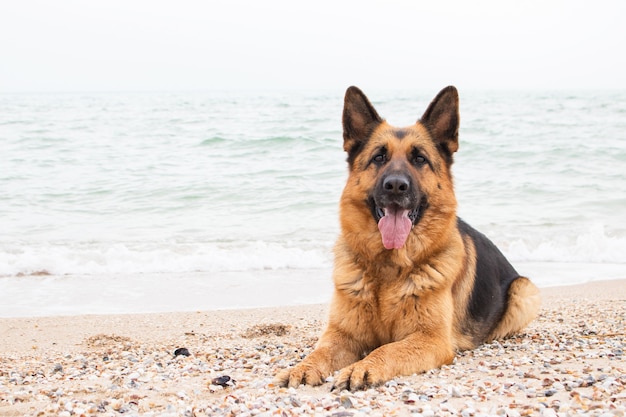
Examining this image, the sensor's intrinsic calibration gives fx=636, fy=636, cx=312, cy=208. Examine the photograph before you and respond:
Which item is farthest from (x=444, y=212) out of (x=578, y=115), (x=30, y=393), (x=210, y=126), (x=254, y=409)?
(x=578, y=115)

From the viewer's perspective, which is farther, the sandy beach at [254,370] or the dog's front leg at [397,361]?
the dog's front leg at [397,361]

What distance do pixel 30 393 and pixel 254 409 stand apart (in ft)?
5.36

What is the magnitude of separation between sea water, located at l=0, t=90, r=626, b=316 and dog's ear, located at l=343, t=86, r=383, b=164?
370cm

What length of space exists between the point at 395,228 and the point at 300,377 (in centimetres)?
124

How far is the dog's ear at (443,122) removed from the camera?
4.89 meters

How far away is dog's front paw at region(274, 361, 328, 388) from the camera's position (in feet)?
13.3

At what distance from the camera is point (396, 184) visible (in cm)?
436

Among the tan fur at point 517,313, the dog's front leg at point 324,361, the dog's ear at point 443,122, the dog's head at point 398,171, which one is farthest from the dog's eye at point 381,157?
the tan fur at point 517,313

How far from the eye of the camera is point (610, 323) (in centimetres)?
610

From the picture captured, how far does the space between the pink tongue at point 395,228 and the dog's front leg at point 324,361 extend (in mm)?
760

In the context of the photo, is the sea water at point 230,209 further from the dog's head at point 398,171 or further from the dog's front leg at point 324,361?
the dog's head at point 398,171

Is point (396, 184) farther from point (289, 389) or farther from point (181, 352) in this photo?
point (181, 352)

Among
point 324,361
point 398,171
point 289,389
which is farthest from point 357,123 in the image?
point 289,389

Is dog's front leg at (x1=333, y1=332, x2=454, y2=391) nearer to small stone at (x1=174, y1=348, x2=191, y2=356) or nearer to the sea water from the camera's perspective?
small stone at (x1=174, y1=348, x2=191, y2=356)
